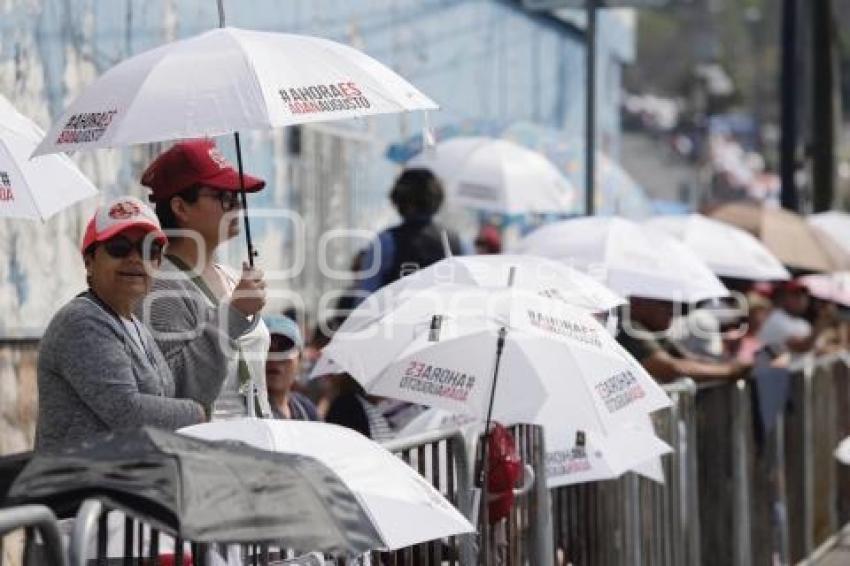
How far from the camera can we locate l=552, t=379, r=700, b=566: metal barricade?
9.25 metres

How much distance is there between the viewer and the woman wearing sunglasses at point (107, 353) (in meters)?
6.41

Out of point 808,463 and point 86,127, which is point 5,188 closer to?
point 86,127

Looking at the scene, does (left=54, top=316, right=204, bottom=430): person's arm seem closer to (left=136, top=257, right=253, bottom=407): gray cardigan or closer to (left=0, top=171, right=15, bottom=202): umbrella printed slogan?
(left=136, top=257, right=253, bottom=407): gray cardigan

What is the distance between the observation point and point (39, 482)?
189 inches

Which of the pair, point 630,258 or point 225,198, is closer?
point 225,198

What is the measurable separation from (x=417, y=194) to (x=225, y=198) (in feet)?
14.3

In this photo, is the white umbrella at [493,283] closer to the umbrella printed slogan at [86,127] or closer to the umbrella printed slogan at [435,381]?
the umbrella printed slogan at [435,381]

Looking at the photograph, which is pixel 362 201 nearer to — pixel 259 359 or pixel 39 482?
pixel 259 359

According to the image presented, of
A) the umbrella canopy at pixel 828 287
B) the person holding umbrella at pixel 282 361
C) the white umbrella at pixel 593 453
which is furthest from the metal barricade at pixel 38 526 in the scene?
the umbrella canopy at pixel 828 287

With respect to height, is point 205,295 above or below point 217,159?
below

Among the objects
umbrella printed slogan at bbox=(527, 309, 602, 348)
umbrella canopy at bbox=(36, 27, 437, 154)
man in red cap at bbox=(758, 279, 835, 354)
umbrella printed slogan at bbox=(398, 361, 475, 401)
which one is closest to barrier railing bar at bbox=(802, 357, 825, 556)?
man in red cap at bbox=(758, 279, 835, 354)

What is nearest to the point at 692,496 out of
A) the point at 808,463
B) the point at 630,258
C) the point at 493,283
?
the point at 630,258

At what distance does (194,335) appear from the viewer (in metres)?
7.04

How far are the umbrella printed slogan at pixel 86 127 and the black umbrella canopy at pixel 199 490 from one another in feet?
7.40
